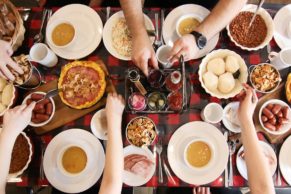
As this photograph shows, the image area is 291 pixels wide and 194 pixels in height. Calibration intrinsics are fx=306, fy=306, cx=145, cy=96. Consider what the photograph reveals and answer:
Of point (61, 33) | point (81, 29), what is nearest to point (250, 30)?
point (81, 29)

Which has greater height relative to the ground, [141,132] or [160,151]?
[141,132]

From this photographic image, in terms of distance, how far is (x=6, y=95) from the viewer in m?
1.90

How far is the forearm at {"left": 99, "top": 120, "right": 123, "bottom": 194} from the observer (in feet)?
5.49

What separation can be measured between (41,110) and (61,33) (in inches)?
21.3

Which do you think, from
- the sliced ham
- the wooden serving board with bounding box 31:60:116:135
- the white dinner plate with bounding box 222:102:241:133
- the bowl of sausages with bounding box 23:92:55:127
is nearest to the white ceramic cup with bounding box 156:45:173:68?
the wooden serving board with bounding box 31:60:116:135

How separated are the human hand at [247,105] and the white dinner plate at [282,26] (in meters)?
0.42

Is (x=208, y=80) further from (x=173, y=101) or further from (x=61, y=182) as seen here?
(x=61, y=182)

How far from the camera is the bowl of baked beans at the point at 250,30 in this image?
1951mm

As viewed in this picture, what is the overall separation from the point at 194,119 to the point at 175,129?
0.44ft

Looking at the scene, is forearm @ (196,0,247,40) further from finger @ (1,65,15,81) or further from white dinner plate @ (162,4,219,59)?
finger @ (1,65,15,81)

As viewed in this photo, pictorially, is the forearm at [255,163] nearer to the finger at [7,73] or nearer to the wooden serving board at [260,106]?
the wooden serving board at [260,106]

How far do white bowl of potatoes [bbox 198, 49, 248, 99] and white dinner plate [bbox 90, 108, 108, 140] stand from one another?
2.12ft

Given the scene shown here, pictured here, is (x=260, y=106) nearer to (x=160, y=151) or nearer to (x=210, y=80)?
(x=210, y=80)

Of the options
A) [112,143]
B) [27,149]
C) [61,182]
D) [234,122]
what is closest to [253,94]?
[234,122]
